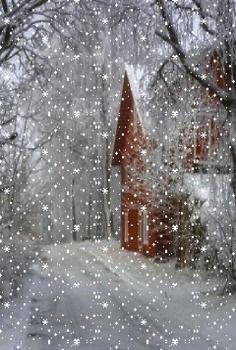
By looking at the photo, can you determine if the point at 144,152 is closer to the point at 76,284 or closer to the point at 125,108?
the point at 76,284

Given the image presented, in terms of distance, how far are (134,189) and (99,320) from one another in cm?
1473

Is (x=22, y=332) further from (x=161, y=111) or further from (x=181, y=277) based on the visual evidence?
(x=181, y=277)

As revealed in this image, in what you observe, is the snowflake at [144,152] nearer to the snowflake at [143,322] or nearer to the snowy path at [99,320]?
the snowy path at [99,320]

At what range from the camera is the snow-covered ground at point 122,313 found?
10.7 metres

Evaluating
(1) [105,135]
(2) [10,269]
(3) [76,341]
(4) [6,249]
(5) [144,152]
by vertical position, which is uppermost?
(1) [105,135]

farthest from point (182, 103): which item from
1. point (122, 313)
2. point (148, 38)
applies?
point (122, 313)

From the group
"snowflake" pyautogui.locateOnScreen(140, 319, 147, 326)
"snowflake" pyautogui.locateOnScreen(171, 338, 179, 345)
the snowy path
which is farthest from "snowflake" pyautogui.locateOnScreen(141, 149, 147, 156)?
"snowflake" pyautogui.locateOnScreen(171, 338, 179, 345)

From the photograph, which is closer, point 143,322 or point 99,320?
point 143,322

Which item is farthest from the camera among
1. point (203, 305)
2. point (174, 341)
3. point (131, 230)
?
point (131, 230)

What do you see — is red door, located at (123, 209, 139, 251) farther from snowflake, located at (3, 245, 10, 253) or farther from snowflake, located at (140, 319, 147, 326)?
snowflake, located at (140, 319, 147, 326)

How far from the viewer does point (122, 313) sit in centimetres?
1417

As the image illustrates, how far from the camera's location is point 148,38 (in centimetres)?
1270

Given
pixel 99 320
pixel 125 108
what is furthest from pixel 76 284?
pixel 125 108

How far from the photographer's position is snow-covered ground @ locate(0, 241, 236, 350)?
35.2 feet
